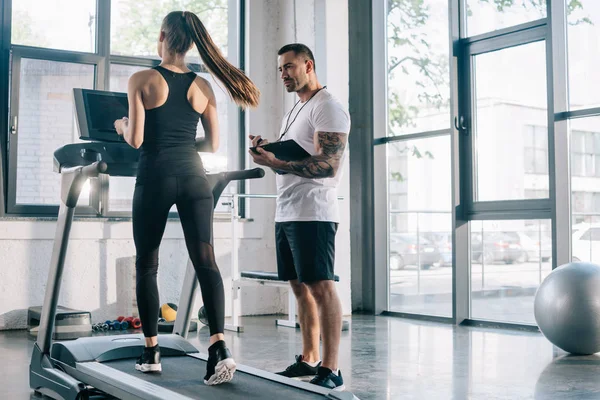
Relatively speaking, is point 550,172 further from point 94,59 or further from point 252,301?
point 94,59

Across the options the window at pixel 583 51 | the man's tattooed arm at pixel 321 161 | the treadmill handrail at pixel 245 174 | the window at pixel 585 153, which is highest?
the window at pixel 583 51

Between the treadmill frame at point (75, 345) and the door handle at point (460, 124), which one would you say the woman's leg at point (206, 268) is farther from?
the door handle at point (460, 124)

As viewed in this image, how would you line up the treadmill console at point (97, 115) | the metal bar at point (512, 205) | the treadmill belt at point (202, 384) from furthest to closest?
the metal bar at point (512, 205)
the treadmill console at point (97, 115)
the treadmill belt at point (202, 384)

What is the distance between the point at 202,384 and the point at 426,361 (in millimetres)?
1624

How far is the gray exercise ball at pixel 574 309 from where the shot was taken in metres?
4.01

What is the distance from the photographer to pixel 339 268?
20.1ft

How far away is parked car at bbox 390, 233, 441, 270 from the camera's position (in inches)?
234

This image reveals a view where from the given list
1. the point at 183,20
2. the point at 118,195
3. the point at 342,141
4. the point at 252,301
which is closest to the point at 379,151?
the point at 252,301

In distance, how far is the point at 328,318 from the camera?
3.03m

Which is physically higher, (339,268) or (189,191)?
(189,191)

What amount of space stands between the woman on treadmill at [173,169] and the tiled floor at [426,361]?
80cm

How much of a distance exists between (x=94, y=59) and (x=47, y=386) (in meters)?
3.35

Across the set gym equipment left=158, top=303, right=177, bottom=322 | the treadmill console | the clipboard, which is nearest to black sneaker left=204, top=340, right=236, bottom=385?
the clipboard

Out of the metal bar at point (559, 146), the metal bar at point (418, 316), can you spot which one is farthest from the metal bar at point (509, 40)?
the metal bar at point (418, 316)
